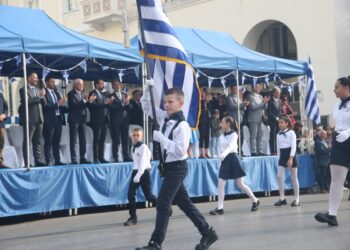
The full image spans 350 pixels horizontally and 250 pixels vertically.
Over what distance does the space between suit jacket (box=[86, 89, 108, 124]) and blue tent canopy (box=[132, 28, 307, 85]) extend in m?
2.29

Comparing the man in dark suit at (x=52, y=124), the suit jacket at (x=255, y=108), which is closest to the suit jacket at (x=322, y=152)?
the suit jacket at (x=255, y=108)

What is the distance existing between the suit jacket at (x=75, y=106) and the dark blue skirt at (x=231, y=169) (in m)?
3.28

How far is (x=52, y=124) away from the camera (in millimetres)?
12570

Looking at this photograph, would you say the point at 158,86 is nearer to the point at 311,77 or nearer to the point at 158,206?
the point at 158,206

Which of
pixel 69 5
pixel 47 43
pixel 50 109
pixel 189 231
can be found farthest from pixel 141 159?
pixel 69 5

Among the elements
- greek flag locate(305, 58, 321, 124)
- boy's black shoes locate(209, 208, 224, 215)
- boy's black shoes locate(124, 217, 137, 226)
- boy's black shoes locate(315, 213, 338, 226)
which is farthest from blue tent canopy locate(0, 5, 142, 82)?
boy's black shoes locate(315, 213, 338, 226)

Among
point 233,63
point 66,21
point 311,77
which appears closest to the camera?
point 233,63

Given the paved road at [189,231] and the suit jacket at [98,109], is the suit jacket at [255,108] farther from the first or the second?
the suit jacket at [98,109]

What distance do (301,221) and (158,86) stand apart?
354 cm

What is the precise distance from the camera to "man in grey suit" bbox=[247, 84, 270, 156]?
1619cm

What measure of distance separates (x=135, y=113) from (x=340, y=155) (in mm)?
6843

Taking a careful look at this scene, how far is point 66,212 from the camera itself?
12883mm

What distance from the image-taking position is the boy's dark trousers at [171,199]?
673 cm

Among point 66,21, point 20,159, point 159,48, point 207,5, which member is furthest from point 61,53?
point 66,21
